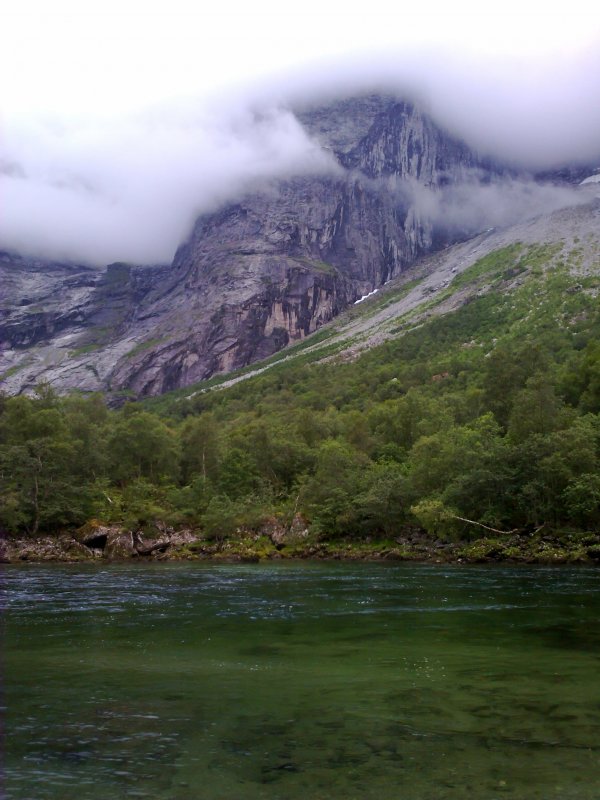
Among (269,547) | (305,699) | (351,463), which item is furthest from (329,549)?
(305,699)

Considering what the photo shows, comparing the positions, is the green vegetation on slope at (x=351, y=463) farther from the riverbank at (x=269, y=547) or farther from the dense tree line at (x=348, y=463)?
the riverbank at (x=269, y=547)

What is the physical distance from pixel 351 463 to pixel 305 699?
6804 cm

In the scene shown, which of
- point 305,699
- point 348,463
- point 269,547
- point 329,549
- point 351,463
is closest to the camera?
point 305,699

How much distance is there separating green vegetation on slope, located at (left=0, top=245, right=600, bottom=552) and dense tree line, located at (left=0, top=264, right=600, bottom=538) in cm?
18

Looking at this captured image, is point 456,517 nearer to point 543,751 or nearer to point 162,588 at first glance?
point 162,588

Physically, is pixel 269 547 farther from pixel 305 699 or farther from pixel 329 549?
pixel 305 699

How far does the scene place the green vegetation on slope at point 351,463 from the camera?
201 feet

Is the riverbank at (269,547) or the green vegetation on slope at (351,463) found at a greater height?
the green vegetation on slope at (351,463)

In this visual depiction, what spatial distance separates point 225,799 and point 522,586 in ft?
101

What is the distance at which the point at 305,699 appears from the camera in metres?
16.1

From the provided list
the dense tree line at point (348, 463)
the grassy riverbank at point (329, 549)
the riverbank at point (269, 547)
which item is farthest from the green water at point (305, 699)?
the dense tree line at point (348, 463)

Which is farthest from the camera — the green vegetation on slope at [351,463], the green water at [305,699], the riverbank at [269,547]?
the green vegetation on slope at [351,463]

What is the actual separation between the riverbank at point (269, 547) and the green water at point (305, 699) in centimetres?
2210

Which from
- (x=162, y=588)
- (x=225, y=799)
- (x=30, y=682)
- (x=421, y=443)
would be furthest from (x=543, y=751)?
(x=421, y=443)
